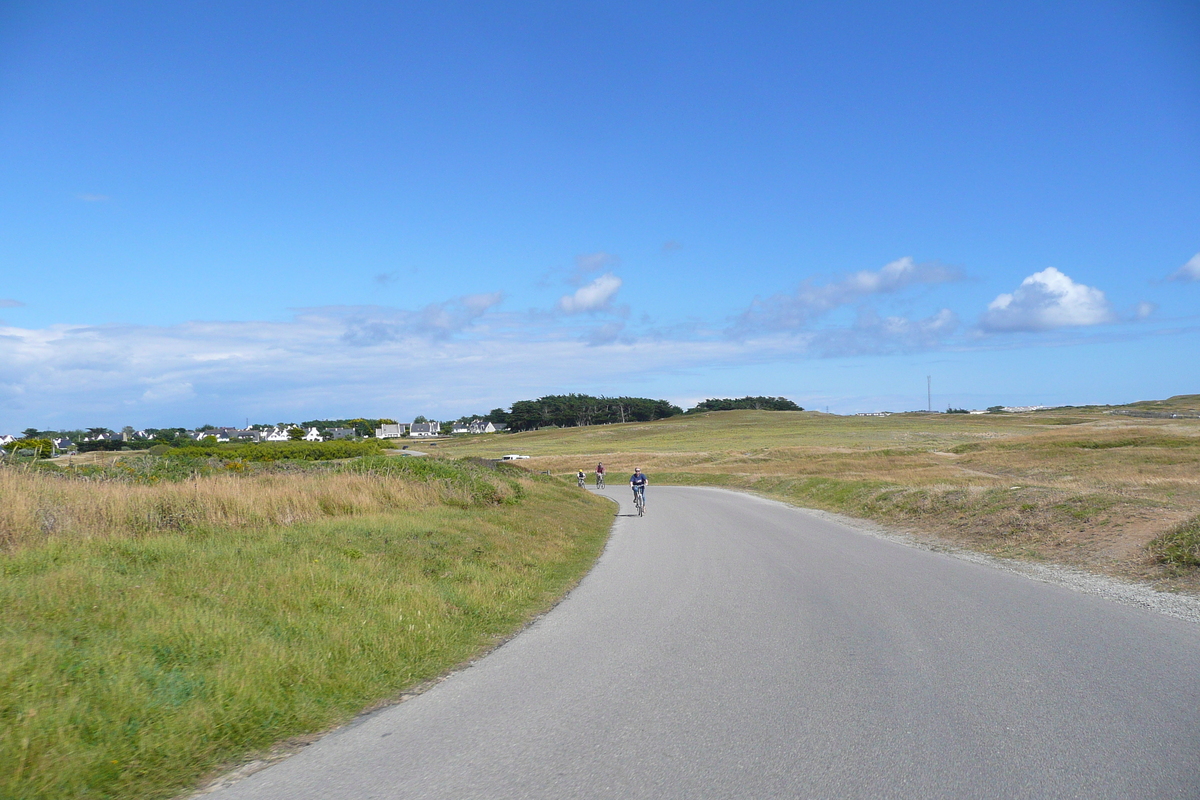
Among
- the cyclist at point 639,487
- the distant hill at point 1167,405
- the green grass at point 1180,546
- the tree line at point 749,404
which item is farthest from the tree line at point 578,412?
the green grass at point 1180,546

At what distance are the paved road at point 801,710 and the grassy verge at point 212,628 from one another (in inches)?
22.2

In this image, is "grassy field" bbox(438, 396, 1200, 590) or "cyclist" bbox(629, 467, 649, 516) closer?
"grassy field" bbox(438, 396, 1200, 590)

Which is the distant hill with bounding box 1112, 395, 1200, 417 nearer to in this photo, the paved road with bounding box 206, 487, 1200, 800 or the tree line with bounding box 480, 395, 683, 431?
the tree line with bounding box 480, 395, 683, 431

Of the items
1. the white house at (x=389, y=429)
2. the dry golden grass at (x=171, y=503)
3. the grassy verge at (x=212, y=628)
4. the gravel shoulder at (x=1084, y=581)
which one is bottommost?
the gravel shoulder at (x=1084, y=581)

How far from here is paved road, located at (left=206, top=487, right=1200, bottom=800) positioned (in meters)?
4.64

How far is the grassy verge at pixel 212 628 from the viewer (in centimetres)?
495

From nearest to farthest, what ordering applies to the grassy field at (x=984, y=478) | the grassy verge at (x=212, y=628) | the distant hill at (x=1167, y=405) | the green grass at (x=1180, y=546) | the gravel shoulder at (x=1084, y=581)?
the grassy verge at (x=212, y=628)
the gravel shoulder at (x=1084, y=581)
the green grass at (x=1180, y=546)
the grassy field at (x=984, y=478)
the distant hill at (x=1167, y=405)

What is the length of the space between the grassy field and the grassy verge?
947 cm

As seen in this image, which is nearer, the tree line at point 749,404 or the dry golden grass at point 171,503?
the dry golden grass at point 171,503

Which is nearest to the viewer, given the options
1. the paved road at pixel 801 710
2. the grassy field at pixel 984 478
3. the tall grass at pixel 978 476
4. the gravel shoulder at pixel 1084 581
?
the paved road at pixel 801 710

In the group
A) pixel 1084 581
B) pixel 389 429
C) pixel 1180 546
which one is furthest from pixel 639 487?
pixel 389 429

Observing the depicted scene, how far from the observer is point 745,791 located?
4.46m

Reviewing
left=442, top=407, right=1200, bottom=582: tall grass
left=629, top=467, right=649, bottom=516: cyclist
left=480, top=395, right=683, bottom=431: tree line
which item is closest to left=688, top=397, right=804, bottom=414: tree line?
left=480, top=395, right=683, bottom=431: tree line

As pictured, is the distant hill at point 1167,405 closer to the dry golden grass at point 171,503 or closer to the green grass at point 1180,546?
the green grass at point 1180,546
